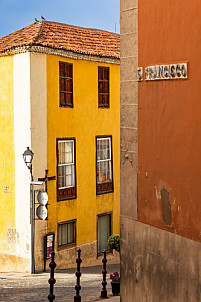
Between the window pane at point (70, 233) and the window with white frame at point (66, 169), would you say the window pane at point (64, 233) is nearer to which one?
the window pane at point (70, 233)

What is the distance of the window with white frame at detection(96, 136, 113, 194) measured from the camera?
795 inches

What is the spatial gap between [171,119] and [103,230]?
13873mm

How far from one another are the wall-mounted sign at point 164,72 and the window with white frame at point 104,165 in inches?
494

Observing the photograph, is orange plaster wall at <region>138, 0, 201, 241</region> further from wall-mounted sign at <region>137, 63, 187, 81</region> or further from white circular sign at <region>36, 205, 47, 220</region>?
white circular sign at <region>36, 205, 47, 220</region>

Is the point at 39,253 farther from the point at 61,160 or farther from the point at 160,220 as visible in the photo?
the point at 160,220

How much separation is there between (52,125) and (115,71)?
13.3 ft

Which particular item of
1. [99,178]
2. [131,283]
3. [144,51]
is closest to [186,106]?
[144,51]

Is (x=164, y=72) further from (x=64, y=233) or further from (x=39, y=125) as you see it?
(x=64, y=233)

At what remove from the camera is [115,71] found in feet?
68.0

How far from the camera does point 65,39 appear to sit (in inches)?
742

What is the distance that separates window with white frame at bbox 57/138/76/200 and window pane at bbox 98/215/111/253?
2011mm

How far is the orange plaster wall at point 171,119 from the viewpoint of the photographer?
21.4 ft

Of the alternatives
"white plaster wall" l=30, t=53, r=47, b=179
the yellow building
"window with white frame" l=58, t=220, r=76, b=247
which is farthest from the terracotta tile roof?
"window with white frame" l=58, t=220, r=76, b=247

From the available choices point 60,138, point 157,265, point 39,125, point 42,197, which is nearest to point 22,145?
point 39,125
